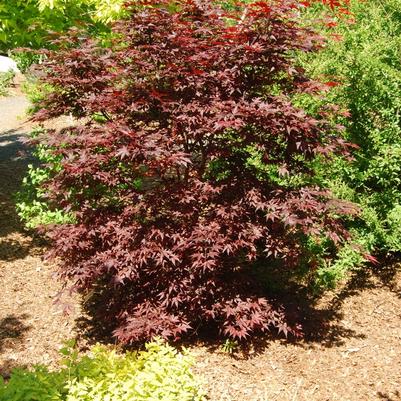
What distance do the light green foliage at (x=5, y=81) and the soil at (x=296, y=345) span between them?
64.5 ft

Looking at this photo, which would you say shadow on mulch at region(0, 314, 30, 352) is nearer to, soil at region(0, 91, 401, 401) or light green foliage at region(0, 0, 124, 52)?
soil at region(0, 91, 401, 401)

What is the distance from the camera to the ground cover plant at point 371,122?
19.9 ft

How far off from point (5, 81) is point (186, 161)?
24354mm

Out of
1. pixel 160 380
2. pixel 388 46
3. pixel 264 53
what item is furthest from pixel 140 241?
pixel 388 46

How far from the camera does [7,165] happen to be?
1201cm

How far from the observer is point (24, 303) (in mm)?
6262

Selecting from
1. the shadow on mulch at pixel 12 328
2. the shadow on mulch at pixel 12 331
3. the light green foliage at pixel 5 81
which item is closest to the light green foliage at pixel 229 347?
the shadow on mulch at pixel 12 331

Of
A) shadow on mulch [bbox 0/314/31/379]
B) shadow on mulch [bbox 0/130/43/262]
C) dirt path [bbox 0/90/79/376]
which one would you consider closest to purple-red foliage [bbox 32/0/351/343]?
dirt path [bbox 0/90/79/376]

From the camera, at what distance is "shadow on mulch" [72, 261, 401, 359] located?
206 inches

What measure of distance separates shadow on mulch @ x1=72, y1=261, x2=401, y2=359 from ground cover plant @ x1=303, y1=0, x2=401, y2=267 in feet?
1.88

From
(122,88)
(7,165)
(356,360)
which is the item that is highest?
(122,88)

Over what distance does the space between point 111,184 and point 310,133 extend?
204 cm

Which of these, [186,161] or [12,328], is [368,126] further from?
[12,328]

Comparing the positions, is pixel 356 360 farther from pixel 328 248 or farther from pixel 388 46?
pixel 388 46
